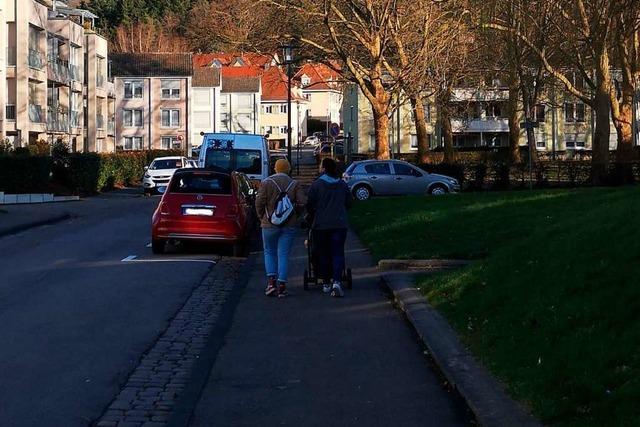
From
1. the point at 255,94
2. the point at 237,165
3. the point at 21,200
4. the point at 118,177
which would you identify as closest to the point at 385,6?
the point at 237,165

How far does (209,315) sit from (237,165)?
694 inches

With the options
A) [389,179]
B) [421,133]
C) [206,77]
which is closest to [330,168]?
[389,179]

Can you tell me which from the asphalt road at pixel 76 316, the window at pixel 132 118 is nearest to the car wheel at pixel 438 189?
the asphalt road at pixel 76 316

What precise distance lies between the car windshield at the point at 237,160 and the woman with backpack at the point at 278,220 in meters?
16.0

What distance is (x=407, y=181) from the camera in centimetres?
3647

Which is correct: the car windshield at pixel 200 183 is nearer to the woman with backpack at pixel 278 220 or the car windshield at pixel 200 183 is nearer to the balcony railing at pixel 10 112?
the woman with backpack at pixel 278 220

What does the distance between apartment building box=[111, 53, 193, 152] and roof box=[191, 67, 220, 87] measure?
396 inches

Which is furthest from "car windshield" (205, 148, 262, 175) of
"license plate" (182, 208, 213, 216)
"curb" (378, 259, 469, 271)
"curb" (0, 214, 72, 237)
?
"curb" (378, 259, 469, 271)

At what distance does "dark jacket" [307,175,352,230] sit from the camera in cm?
1241

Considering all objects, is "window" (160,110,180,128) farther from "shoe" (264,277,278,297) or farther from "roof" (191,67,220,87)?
"shoe" (264,277,278,297)

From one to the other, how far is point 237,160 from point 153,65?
58.6 metres

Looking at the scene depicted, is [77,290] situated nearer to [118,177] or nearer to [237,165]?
[237,165]

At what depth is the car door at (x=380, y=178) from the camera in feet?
120

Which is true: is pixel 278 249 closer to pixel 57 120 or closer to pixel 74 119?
pixel 57 120
